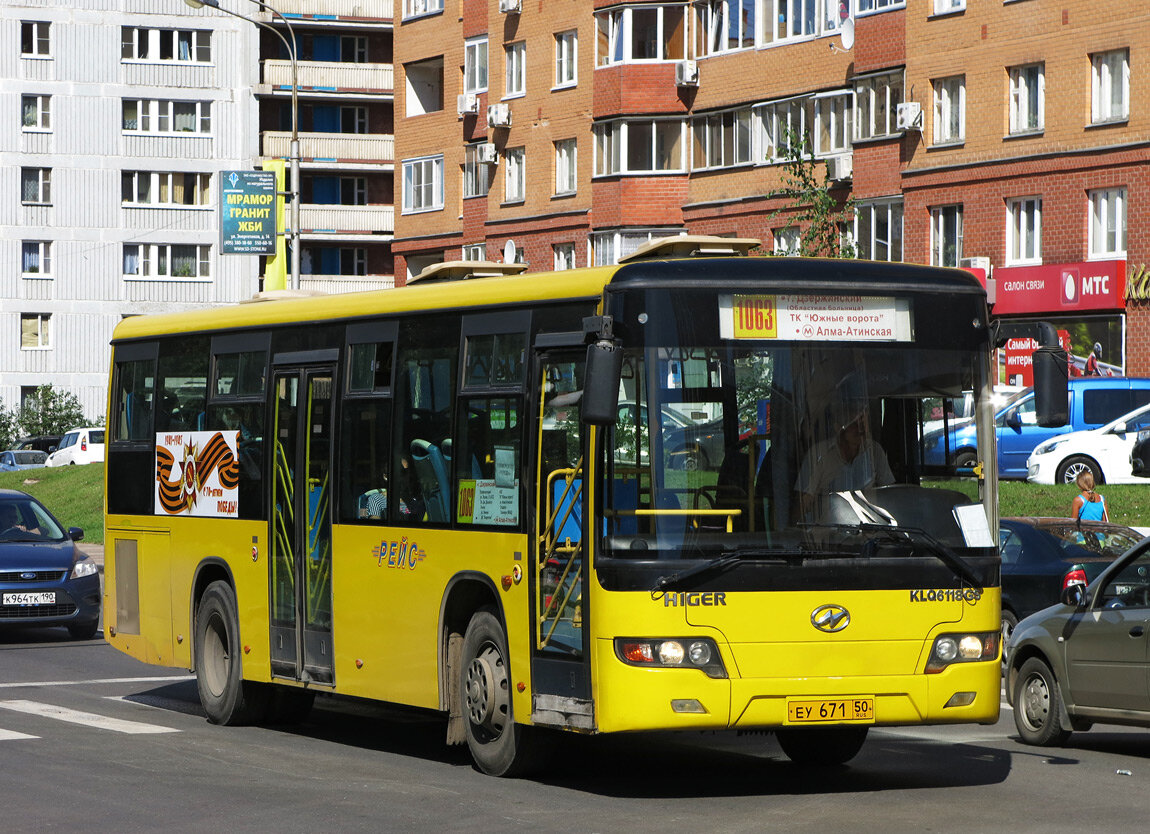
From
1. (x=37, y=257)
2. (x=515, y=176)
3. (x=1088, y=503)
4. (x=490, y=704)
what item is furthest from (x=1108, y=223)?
(x=37, y=257)

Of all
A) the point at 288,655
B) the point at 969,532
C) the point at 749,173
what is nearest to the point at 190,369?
the point at 288,655

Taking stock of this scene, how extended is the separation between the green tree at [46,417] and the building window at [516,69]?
2574cm

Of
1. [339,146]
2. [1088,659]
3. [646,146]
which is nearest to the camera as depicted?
[1088,659]

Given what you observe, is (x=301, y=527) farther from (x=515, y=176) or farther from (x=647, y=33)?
(x=515, y=176)

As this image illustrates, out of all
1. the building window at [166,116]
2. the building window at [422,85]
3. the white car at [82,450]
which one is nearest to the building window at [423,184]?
the building window at [422,85]

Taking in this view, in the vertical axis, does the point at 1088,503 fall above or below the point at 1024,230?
below

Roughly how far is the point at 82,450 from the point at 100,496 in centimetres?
1309

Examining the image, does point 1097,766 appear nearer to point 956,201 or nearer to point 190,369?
point 190,369

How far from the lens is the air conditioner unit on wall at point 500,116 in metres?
56.9

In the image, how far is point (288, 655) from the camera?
13750 mm

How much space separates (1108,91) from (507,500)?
32.0 metres

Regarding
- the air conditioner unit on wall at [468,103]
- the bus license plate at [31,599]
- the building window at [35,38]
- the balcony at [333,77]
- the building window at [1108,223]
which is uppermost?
the building window at [35,38]

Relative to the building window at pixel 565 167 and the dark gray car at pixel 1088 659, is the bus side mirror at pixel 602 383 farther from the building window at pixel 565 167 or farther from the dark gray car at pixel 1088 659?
the building window at pixel 565 167

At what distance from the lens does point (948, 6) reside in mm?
43500
